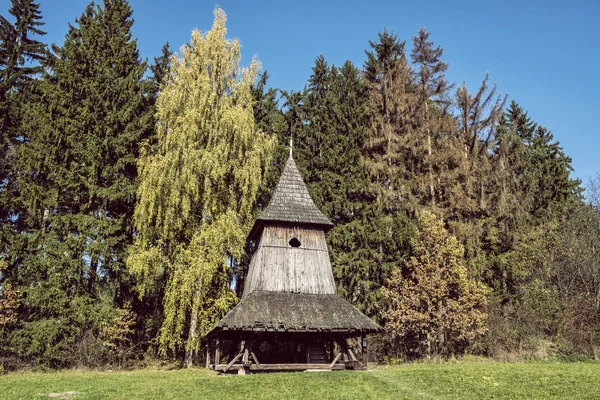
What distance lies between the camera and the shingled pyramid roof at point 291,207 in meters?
18.7

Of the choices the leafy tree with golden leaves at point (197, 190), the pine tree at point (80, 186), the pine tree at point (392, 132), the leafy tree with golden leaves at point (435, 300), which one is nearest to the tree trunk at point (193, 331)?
the leafy tree with golden leaves at point (197, 190)

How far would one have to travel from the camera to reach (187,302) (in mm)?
18516

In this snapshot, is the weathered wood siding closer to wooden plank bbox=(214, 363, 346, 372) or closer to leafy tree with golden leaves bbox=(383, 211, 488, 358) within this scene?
wooden plank bbox=(214, 363, 346, 372)

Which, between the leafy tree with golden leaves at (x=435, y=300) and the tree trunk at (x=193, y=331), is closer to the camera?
the tree trunk at (x=193, y=331)

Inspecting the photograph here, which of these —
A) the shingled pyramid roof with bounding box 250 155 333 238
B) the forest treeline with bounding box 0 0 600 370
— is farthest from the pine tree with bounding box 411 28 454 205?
the shingled pyramid roof with bounding box 250 155 333 238

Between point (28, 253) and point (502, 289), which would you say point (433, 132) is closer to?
point (502, 289)

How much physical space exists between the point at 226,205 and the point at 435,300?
11579 mm

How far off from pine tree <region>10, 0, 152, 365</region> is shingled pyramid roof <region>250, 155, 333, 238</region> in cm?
712

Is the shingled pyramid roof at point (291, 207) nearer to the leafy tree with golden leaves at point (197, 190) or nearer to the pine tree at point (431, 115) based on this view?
the leafy tree with golden leaves at point (197, 190)

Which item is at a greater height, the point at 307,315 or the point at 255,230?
Answer: the point at 255,230

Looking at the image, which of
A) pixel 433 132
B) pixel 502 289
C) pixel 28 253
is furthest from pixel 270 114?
pixel 502 289

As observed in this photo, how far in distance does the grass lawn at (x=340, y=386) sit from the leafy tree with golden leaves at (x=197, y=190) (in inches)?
210

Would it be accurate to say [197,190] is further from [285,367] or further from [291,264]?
[285,367]

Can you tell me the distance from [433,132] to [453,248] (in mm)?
8612
